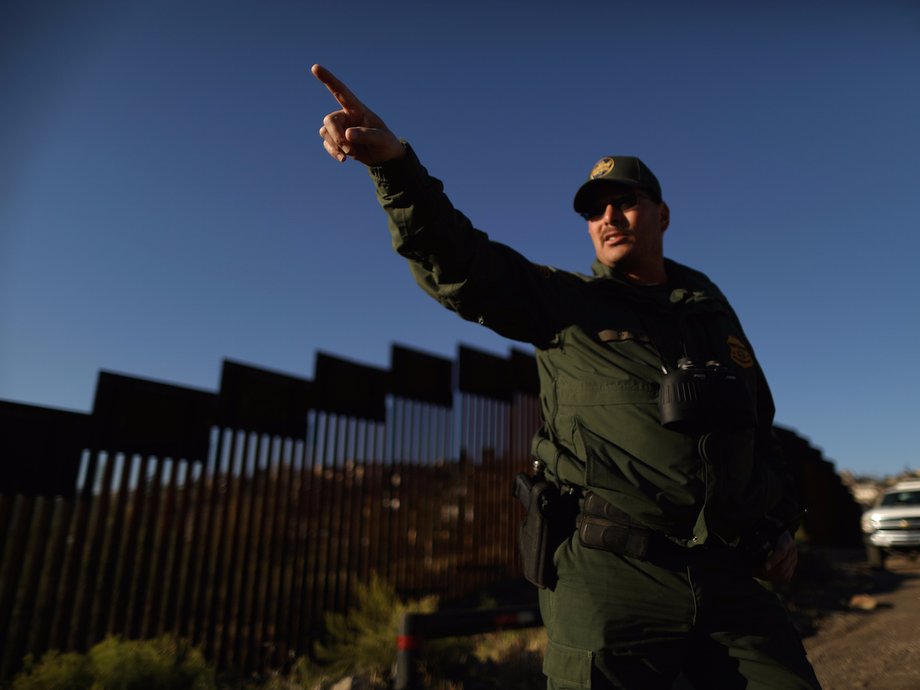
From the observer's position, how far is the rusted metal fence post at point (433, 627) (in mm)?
3957

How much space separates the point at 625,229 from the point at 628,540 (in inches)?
42.0

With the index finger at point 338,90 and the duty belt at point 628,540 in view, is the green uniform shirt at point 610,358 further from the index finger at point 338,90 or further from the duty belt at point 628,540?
the index finger at point 338,90

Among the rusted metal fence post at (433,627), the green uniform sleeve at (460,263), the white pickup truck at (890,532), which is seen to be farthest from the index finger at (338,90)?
the white pickup truck at (890,532)

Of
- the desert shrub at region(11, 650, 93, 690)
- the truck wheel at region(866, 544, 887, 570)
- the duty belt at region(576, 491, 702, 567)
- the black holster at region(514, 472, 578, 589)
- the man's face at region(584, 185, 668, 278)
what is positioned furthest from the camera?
the truck wheel at region(866, 544, 887, 570)

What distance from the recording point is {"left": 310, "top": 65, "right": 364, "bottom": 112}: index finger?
1619 mm

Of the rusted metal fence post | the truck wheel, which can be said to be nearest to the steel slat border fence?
the rusted metal fence post

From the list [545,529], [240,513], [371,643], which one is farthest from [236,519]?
[545,529]

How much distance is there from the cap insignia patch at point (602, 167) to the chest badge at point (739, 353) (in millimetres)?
714

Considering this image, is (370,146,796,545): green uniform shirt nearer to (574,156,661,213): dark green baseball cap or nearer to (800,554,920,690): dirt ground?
(574,156,661,213): dark green baseball cap

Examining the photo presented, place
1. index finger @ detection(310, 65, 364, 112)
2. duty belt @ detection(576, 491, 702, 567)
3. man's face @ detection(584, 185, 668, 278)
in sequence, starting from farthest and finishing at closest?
man's face @ detection(584, 185, 668, 278), duty belt @ detection(576, 491, 702, 567), index finger @ detection(310, 65, 364, 112)

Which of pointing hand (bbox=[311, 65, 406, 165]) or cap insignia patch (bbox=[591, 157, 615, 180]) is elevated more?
cap insignia patch (bbox=[591, 157, 615, 180])

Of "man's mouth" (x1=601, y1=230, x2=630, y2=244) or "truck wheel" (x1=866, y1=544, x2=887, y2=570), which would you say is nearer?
"man's mouth" (x1=601, y1=230, x2=630, y2=244)

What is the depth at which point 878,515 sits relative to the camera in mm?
11828

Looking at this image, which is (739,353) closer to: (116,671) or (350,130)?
(350,130)
